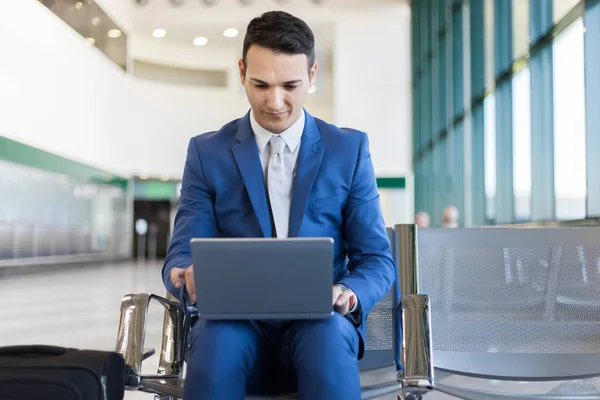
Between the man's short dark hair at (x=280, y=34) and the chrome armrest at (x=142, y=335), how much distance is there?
74 centimetres

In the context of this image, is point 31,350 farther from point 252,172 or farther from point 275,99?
point 275,99

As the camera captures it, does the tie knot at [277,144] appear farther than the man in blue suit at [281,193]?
Yes

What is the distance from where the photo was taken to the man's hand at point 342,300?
1.74 meters

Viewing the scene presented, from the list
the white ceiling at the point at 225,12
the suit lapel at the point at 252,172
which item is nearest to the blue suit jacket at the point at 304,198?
the suit lapel at the point at 252,172

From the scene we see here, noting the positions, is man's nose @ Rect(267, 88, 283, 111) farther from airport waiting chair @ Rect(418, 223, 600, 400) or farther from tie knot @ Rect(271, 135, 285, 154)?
airport waiting chair @ Rect(418, 223, 600, 400)

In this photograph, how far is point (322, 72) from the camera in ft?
80.4

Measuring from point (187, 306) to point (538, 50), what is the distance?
7533 mm

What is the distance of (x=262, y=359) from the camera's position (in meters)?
1.80

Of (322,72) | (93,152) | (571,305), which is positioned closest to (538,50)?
(571,305)

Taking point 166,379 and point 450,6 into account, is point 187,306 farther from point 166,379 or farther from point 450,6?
point 450,6

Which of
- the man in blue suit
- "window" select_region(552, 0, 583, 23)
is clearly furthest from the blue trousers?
"window" select_region(552, 0, 583, 23)

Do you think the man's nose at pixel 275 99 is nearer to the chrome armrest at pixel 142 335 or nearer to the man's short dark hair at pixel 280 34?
the man's short dark hair at pixel 280 34

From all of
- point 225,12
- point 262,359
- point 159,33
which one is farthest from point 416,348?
point 159,33

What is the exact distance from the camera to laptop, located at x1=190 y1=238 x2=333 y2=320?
1.48 meters
